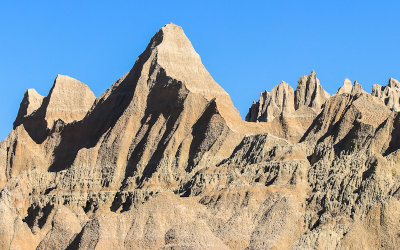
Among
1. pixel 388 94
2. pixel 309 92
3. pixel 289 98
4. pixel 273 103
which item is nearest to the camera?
pixel 388 94

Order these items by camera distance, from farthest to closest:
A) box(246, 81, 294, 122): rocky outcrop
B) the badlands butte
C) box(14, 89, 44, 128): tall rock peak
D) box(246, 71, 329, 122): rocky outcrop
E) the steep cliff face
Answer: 1. box(246, 71, 329, 122): rocky outcrop
2. box(14, 89, 44, 128): tall rock peak
3. box(246, 81, 294, 122): rocky outcrop
4. the steep cliff face
5. the badlands butte

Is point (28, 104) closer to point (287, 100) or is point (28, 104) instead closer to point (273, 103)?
point (273, 103)

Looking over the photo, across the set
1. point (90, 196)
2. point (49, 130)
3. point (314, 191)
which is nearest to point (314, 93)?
point (49, 130)

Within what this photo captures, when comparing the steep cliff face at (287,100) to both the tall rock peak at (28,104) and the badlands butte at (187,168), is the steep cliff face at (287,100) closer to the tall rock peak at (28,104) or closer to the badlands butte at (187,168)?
the badlands butte at (187,168)

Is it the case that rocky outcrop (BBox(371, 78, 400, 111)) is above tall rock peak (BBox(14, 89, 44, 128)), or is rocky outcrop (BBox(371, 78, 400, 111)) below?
above

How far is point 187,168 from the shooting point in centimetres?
10312

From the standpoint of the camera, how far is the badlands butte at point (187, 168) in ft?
284

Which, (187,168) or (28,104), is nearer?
(187,168)

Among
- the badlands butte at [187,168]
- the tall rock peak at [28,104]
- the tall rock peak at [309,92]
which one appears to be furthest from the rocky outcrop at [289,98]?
the tall rock peak at [28,104]

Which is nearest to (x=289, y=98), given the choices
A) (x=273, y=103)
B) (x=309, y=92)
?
(x=309, y=92)

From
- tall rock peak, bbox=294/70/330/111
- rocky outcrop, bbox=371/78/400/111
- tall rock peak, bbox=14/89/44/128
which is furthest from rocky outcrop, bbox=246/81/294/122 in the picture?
tall rock peak, bbox=14/89/44/128

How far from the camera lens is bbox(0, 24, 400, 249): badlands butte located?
8669cm

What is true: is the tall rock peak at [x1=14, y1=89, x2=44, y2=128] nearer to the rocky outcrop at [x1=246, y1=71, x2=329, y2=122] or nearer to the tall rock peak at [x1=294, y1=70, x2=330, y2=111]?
the rocky outcrop at [x1=246, y1=71, x2=329, y2=122]

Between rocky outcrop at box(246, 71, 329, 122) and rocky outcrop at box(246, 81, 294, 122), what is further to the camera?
rocky outcrop at box(246, 71, 329, 122)
